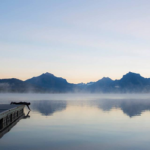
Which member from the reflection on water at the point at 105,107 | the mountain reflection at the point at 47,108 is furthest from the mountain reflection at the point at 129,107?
the mountain reflection at the point at 47,108

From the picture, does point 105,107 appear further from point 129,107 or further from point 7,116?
point 7,116

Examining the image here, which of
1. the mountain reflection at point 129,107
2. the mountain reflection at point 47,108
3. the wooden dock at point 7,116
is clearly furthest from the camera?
the mountain reflection at point 129,107

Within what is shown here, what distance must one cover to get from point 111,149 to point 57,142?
6128mm

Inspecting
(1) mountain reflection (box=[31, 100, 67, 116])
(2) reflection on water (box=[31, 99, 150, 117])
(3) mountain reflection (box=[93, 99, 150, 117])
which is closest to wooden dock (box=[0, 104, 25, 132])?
(1) mountain reflection (box=[31, 100, 67, 116])

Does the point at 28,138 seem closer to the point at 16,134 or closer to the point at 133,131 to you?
the point at 16,134

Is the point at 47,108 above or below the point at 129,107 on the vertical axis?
above

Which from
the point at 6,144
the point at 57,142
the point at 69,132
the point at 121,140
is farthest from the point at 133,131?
the point at 6,144

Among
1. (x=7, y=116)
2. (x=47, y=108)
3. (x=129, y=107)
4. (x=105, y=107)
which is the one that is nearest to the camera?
(x=7, y=116)

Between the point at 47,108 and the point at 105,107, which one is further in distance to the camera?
the point at 105,107

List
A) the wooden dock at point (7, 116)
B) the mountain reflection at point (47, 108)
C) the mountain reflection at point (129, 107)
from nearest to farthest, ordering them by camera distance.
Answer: the wooden dock at point (7, 116) → the mountain reflection at point (47, 108) → the mountain reflection at point (129, 107)

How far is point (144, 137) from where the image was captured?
2789 centimetres

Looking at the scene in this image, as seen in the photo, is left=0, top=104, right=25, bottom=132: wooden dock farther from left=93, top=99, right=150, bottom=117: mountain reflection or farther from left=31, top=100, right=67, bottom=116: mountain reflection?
left=93, top=99, right=150, bottom=117: mountain reflection

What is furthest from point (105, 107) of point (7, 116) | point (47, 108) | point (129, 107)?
point (7, 116)

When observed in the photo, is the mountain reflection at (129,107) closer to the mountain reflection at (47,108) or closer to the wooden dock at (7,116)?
the mountain reflection at (47,108)
